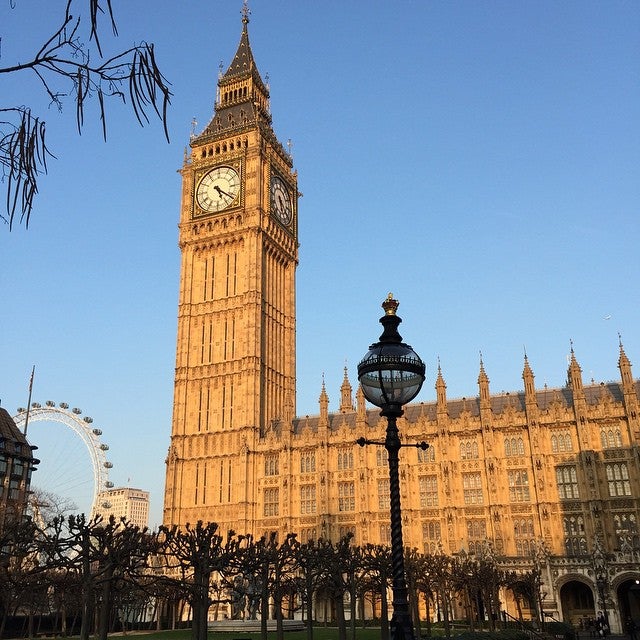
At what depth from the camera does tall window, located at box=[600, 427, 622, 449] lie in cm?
6156

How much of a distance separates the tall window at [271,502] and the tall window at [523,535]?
24131 mm

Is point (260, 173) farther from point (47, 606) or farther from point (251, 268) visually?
point (47, 606)

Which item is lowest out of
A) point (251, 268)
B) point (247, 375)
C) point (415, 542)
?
point (415, 542)

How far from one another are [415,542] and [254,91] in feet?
204

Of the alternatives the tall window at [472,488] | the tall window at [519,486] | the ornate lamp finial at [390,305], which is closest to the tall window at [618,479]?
the tall window at [519,486]

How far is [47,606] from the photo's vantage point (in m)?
55.6

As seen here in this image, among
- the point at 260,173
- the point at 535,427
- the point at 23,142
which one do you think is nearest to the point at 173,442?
the point at 260,173

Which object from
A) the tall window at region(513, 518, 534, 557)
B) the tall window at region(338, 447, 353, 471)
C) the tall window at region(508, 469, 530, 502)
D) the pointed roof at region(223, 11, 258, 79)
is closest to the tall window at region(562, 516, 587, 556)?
the tall window at region(513, 518, 534, 557)

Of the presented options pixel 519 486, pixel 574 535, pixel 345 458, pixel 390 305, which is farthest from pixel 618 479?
pixel 390 305

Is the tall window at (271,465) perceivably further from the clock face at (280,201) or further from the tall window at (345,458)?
the clock face at (280,201)

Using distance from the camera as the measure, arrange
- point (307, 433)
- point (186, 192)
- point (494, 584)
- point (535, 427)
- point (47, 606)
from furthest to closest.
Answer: point (186, 192), point (307, 433), point (535, 427), point (47, 606), point (494, 584)

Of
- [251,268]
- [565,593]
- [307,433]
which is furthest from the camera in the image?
[251,268]

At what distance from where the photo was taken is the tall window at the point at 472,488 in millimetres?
65188

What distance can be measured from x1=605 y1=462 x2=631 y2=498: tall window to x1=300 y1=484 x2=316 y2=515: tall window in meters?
28.5
